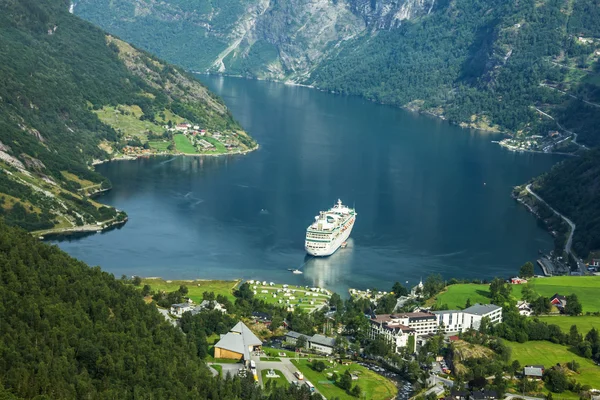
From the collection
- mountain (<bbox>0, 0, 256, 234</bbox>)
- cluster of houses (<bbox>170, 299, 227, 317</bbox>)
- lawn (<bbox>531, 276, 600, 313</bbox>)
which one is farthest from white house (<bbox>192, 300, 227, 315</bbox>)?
mountain (<bbox>0, 0, 256, 234</bbox>)

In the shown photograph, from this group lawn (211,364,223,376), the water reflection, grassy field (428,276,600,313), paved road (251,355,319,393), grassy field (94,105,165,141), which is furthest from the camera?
grassy field (94,105,165,141)

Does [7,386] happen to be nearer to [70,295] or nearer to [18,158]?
[70,295]

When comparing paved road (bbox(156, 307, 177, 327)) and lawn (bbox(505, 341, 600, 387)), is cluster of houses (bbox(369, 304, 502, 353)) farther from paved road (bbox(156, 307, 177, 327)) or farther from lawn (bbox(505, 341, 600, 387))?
paved road (bbox(156, 307, 177, 327))

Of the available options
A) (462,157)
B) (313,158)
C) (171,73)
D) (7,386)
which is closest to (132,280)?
(7,386)

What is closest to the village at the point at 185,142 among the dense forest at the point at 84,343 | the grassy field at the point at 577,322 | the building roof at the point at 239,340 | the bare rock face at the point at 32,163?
the bare rock face at the point at 32,163

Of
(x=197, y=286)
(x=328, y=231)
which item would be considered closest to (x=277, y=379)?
(x=197, y=286)
